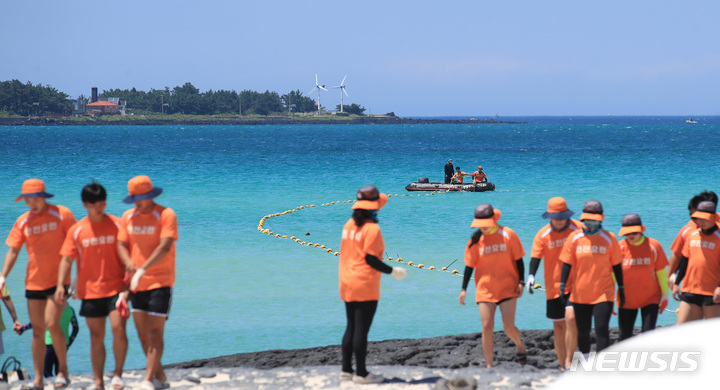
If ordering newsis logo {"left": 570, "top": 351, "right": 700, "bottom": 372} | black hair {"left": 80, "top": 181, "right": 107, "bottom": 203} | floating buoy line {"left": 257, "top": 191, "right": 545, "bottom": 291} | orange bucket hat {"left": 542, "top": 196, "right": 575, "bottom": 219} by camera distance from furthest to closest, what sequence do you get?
floating buoy line {"left": 257, "top": 191, "right": 545, "bottom": 291}, orange bucket hat {"left": 542, "top": 196, "right": 575, "bottom": 219}, black hair {"left": 80, "top": 181, "right": 107, "bottom": 203}, newsis logo {"left": 570, "top": 351, "right": 700, "bottom": 372}

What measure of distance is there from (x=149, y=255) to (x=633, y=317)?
4367 mm

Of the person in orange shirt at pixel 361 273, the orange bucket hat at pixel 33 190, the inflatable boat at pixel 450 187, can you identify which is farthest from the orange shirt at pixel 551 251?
the inflatable boat at pixel 450 187

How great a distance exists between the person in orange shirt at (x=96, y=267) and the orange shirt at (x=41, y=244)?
0.93 feet

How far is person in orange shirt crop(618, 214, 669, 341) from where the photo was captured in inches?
281

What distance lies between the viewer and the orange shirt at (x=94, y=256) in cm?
646

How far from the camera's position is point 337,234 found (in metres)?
22.7

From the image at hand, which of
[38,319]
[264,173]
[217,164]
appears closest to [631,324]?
[38,319]

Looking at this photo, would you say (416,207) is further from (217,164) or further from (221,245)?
(217,164)

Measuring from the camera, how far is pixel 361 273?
22.7ft

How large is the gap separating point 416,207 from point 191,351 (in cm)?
1827

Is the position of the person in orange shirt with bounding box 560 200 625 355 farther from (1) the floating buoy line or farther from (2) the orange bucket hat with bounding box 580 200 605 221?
(1) the floating buoy line

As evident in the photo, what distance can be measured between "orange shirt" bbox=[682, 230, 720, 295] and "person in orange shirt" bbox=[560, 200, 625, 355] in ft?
2.66

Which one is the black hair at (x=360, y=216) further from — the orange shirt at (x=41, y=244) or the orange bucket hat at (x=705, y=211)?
the orange bucket hat at (x=705, y=211)

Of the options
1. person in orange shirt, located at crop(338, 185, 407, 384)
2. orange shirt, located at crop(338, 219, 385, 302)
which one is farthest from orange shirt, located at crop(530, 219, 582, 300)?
orange shirt, located at crop(338, 219, 385, 302)
